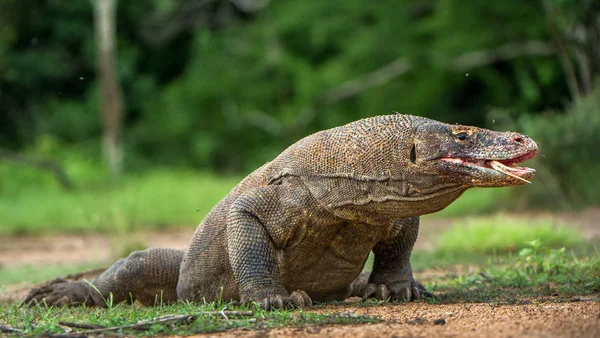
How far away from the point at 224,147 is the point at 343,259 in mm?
17377

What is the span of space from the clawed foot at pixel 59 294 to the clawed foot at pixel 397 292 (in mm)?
1752

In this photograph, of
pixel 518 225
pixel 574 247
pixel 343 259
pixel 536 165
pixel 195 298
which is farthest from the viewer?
pixel 536 165

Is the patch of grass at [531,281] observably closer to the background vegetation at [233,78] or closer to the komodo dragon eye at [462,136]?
the komodo dragon eye at [462,136]

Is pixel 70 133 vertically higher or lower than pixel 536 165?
higher

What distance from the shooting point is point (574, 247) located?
26.1 ft

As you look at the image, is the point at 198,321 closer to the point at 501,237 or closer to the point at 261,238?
the point at 261,238

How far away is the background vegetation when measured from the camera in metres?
17.6

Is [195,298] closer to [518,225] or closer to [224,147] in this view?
[518,225]

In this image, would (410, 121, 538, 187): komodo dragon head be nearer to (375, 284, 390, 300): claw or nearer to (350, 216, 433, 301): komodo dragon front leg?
(350, 216, 433, 301): komodo dragon front leg

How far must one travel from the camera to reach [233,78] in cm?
2178

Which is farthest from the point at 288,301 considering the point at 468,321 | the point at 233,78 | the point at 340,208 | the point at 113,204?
the point at 233,78

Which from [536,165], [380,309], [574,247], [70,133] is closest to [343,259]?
[380,309]

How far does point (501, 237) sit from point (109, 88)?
527 inches

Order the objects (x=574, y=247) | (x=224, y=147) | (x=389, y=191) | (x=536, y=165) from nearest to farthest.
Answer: (x=389, y=191) → (x=574, y=247) → (x=536, y=165) → (x=224, y=147)
